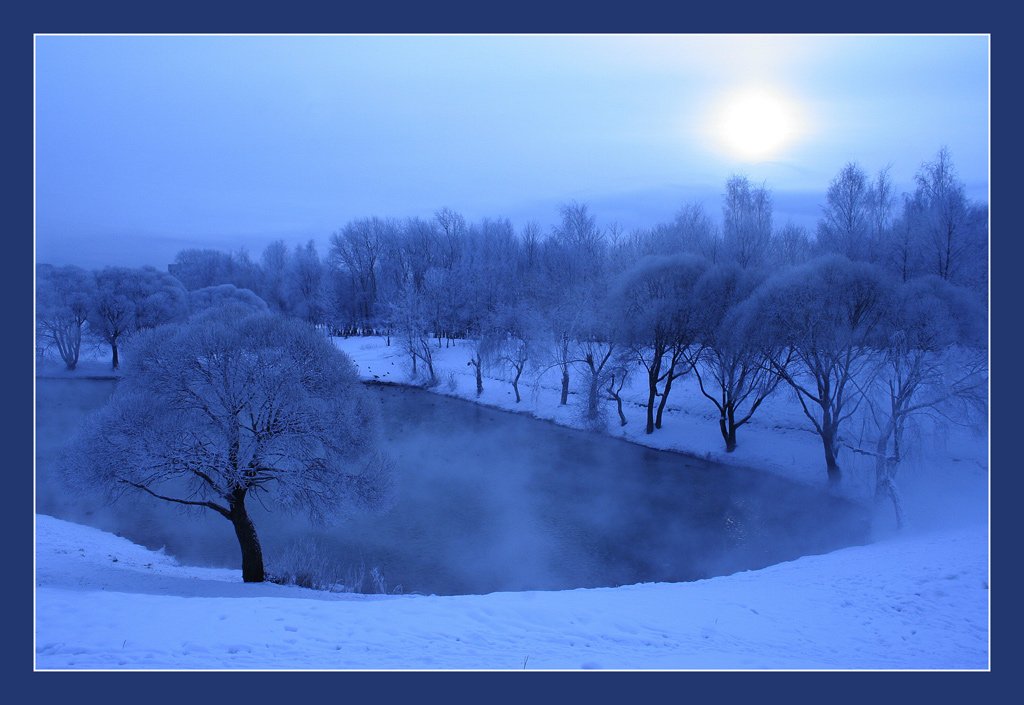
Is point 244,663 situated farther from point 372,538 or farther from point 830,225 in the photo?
point 830,225

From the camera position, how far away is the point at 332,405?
10633mm

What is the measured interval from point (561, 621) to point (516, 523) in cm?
770

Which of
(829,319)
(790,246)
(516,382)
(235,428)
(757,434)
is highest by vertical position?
(790,246)

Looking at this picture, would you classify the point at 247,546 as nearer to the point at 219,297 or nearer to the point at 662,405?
the point at 219,297

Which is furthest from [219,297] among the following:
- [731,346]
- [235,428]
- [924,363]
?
[924,363]

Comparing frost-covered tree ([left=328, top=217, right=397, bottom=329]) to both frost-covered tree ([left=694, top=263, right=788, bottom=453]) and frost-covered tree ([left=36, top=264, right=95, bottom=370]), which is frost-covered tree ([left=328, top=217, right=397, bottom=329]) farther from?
frost-covered tree ([left=694, top=263, right=788, bottom=453])

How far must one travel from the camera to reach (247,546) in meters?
10.1

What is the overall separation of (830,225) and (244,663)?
52.8 feet

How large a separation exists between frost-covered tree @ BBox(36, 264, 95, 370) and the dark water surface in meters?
0.85

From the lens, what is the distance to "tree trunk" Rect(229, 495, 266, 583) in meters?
10.1

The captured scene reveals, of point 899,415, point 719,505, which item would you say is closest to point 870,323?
point 899,415

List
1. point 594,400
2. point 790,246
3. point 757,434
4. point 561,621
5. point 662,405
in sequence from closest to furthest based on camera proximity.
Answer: point 561,621, point 790,246, point 757,434, point 662,405, point 594,400

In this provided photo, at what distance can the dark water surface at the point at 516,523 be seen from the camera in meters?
11.0

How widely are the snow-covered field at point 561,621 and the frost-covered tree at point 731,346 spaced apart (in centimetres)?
822
